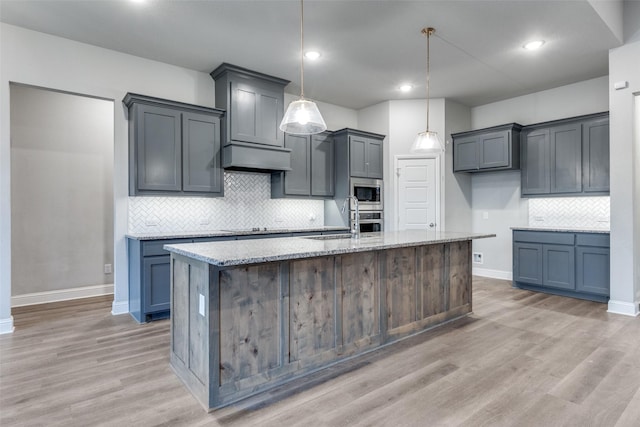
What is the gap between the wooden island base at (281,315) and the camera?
84.0 inches

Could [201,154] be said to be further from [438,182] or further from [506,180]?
[506,180]

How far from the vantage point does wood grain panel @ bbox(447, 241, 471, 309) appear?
3.69 meters

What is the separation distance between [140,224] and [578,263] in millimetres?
5441

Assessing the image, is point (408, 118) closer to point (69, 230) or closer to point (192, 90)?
point (192, 90)

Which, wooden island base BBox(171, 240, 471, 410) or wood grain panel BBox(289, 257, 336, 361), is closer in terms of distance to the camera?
wooden island base BBox(171, 240, 471, 410)

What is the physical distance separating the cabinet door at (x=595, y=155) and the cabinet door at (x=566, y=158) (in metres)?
0.06

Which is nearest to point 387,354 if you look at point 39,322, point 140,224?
point 140,224

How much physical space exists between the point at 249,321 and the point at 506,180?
5173 millimetres

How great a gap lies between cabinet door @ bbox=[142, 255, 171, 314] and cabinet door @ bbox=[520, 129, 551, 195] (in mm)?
5141

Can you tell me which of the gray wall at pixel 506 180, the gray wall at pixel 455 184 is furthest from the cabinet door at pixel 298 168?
the gray wall at pixel 506 180

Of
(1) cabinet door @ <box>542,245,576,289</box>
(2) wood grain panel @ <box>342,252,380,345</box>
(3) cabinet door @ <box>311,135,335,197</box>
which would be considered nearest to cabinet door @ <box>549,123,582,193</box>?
(1) cabinet door @ <box>542,245,576,289</box>

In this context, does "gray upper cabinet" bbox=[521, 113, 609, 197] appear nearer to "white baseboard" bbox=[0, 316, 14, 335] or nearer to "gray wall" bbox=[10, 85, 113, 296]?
"gray wall" bbox=[10, 85, 113, 296]

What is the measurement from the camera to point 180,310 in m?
2.46

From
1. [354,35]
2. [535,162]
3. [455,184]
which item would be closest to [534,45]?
[535,162]
